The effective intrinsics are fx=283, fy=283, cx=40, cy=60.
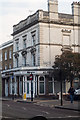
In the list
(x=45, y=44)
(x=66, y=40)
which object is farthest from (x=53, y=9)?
(x=45, y=44)

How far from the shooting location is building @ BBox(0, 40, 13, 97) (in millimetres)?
51394

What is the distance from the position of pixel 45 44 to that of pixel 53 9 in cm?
589

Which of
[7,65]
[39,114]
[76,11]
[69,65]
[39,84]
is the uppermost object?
[76,11]

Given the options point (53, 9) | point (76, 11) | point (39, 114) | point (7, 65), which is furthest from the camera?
point (7, 65)

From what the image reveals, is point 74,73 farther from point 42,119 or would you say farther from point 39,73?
point 42,119

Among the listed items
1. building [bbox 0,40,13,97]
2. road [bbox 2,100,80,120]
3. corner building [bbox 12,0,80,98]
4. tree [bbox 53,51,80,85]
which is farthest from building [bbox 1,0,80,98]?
road [bbox 2,100,80,120]

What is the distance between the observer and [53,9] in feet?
145

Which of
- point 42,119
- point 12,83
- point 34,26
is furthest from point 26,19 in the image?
point 42,119

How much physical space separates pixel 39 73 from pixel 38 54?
9.62 ft

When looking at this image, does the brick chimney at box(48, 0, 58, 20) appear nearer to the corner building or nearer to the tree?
the corner building

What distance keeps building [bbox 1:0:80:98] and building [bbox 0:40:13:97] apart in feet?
14.2

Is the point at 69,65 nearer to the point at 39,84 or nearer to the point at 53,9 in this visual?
the point at 39,84

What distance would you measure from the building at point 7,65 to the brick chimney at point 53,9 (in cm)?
1224

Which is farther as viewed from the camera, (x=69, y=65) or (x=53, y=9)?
(x=53, y=9)
